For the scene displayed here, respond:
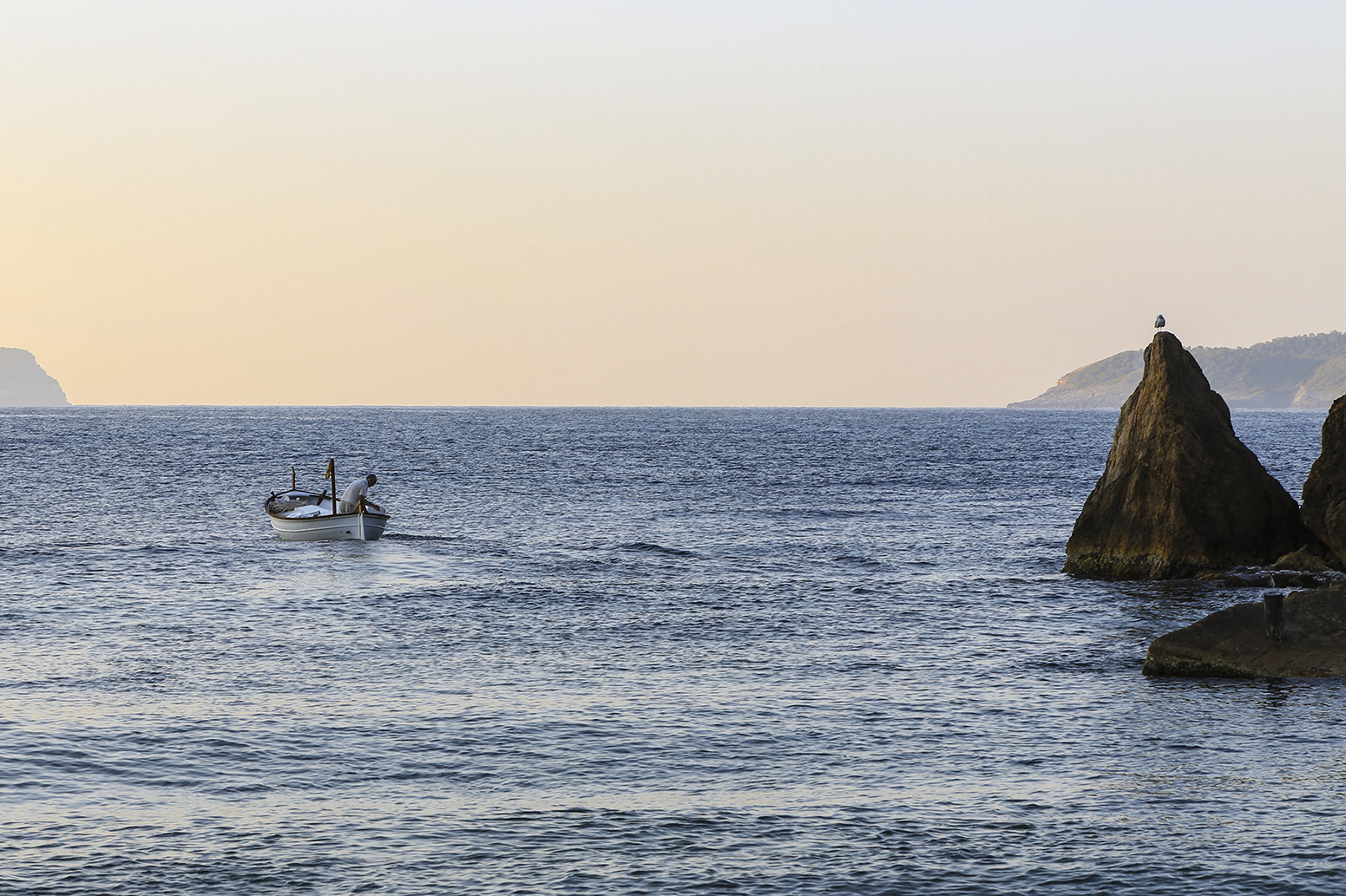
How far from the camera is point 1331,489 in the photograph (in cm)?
3512

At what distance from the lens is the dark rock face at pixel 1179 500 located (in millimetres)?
35969

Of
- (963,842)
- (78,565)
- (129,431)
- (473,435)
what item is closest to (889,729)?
(963,842)

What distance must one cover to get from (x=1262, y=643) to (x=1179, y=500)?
1320 centimetres

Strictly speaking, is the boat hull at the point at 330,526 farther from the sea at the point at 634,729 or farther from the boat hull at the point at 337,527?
the sea at the point at 634,729

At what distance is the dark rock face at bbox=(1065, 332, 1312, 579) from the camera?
1416 inches

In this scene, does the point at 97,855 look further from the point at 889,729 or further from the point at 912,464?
the point at 912,464

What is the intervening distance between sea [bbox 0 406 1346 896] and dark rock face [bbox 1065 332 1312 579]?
5.68ft

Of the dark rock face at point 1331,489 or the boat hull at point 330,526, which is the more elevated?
the dark rock face at point 1331,489

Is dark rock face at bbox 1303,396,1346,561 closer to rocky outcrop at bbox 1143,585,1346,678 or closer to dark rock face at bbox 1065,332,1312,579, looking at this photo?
dark rock face at bbox 1065,332,1312,579

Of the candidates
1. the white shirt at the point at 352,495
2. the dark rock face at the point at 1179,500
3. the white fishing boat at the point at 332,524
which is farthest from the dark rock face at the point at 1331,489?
the white shirt at the point at 352,495

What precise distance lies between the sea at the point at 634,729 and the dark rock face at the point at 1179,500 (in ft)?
5.68

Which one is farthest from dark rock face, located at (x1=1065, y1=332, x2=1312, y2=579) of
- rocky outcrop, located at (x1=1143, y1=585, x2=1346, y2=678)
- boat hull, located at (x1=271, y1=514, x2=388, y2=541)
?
boat hull, located at (x1=271, y1=514, x2=388, y2=541)

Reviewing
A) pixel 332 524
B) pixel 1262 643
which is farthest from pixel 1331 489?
pixel 332 524

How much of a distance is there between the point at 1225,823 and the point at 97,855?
13.2 m
